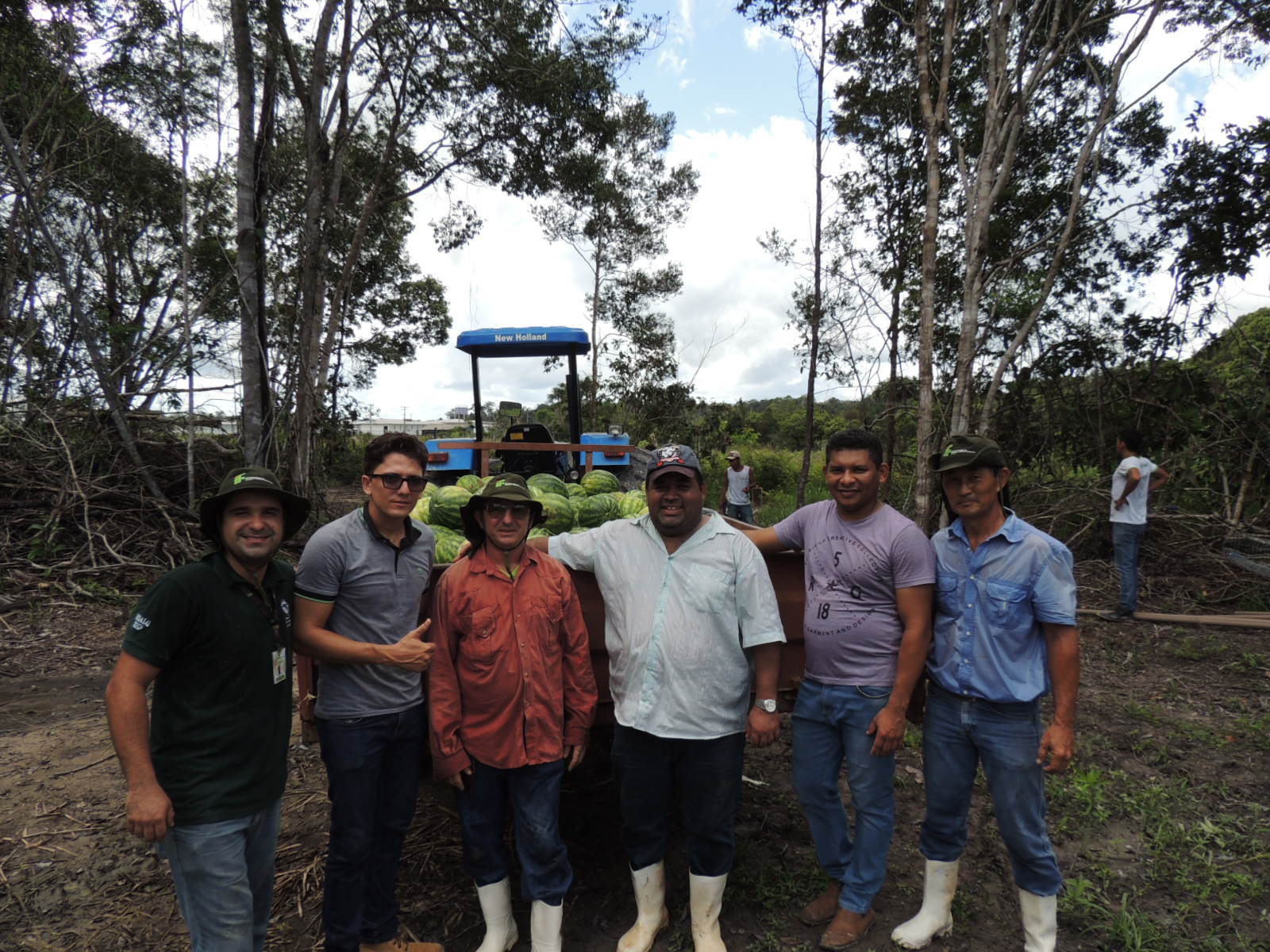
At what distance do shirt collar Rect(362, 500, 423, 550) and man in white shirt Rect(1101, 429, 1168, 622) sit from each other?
25.3 ft

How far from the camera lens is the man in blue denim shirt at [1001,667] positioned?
238 cm

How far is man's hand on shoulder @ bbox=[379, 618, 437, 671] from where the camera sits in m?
2.21

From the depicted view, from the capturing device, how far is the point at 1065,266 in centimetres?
1215

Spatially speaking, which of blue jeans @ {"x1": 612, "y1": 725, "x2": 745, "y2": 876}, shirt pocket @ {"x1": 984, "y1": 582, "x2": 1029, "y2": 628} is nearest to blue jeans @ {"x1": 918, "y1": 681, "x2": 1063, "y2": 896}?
shirt pocket @ {"x1": 984, "y1": 582, "x2": 1029, "y2": 628}

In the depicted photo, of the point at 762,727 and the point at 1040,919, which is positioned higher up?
the point at 762,727

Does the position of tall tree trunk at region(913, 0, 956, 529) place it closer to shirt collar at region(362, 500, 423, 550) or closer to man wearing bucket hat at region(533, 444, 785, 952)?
man wearing bucket hat at region(533, 444, 785, 952)

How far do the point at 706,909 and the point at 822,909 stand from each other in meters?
0.56

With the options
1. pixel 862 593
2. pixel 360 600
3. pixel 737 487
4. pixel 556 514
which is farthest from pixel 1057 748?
pixel 737 487

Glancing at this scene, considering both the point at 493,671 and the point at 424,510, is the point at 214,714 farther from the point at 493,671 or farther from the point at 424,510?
the point at 424,510

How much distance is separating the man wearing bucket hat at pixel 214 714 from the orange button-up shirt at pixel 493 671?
53 centimetres

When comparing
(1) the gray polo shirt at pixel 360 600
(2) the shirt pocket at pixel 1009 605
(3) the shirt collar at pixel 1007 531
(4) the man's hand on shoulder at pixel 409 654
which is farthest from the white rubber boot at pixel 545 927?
(3) the shirt collar at pixel 1007 531

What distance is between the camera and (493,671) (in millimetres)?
2383

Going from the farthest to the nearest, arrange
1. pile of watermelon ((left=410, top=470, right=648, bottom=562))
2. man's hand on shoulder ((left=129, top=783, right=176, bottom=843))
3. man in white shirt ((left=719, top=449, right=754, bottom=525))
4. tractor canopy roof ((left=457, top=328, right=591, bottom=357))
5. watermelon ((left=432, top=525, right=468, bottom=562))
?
man in white shirt ((left=719, top=449, right=754, bottom=525)) < tractor canopy roof ((left=457, top=328, right=591, bottom=357)) < pile of watermelon ((left=410, top=470, right=648, bottom=562)) < watermelon ((left=432, top=525, right=468, bottom=562)) < man's hand on shoulder ((left=129, top=783, right=176, bottom=843))

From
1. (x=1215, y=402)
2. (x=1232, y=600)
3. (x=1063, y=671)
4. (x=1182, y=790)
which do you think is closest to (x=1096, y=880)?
(x=1182, y=790)
